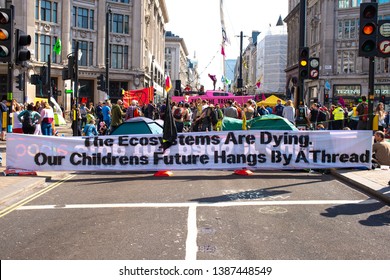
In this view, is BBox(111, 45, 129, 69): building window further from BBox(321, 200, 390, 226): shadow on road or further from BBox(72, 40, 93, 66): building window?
BBox(321, 200, 390, 226): shadow on road

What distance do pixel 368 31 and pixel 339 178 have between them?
141 inches

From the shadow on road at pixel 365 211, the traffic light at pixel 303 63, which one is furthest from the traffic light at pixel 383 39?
the traffic light at pixel 303 63

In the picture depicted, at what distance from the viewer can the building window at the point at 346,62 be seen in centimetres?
5478

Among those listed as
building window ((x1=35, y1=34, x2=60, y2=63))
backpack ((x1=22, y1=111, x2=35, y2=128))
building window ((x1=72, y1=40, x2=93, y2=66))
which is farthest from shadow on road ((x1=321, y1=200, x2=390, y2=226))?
building window ((x1=72, y1=40, x2=93, y2=66))

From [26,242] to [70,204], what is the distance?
2.40 metres

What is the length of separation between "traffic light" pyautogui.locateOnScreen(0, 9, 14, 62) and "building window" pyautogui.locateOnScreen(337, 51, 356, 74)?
49648mm

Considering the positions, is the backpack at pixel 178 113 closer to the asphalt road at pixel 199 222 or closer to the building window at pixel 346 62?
the asphalt road at pixel 199 222

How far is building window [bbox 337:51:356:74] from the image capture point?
54781 mm

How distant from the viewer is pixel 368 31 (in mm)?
11070

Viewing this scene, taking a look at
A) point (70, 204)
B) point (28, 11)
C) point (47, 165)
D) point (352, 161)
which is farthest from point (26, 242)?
point (28, 11)

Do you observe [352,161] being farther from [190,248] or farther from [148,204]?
[190,248]

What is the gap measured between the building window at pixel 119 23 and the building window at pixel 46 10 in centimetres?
814

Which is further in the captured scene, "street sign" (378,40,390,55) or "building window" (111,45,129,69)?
"building window" (111,45,129,69)

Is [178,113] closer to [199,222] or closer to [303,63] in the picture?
[303,63]
